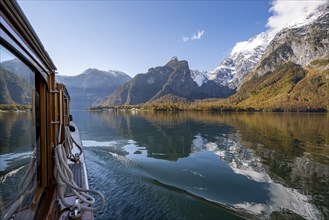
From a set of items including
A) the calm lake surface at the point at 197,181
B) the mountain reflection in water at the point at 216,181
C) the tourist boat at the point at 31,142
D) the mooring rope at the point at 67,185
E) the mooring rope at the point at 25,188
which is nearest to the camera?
the tourist boat at the point at 31,142

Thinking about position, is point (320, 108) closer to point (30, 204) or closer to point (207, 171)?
point (207, 171)

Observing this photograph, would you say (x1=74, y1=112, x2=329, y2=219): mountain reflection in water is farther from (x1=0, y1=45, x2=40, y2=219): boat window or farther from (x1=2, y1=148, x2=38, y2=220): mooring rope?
(x1=0, y1=45, x2=40, y2=219): boat window

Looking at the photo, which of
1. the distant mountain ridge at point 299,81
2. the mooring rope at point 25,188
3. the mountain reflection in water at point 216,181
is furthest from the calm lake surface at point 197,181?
the distant mountain ridge at point 299,81

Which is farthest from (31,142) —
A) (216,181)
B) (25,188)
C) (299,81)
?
(299,81)

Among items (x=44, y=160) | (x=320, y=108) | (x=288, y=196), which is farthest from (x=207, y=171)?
(x=320, y=108)

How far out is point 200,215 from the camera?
5645mm

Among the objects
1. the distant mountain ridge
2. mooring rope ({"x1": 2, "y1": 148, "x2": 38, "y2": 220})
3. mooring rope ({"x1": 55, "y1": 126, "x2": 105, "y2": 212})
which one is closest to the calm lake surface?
mooring rope ({"x1": 2, "y1": 148, "x2": 38, "y2": 220})

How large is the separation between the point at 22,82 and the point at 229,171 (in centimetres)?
869

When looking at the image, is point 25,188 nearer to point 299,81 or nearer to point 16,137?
point 16,137

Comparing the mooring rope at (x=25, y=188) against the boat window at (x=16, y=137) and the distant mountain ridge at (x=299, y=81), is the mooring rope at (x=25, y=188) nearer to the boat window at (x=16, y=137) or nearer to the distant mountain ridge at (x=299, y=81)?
the boat window at (x=16, y=137)

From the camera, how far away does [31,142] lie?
11.5 ft

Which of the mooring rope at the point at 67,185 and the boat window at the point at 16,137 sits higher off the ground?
the boat window at the point at 16,137

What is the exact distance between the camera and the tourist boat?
238cm

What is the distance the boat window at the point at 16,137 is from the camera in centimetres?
238
